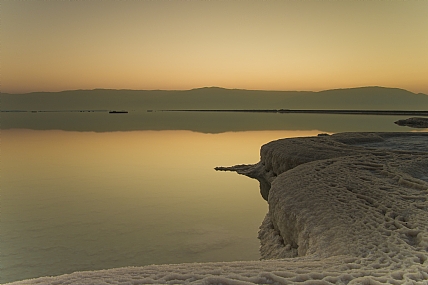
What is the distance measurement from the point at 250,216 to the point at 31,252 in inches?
245

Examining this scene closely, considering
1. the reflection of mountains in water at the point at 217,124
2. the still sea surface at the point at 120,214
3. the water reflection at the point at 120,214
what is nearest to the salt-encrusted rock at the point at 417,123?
the reflection of mountains in water at the point at 217,124

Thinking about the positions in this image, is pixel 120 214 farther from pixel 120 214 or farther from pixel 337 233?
pixel 337 233

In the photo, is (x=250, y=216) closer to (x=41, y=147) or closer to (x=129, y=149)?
(x=129, y=149)

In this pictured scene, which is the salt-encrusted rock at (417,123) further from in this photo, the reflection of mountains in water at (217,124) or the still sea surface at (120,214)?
the still sea surface at (120,214)

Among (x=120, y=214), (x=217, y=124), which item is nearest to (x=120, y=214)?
(x=120, y=214)

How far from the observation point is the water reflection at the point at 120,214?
28.2 ft

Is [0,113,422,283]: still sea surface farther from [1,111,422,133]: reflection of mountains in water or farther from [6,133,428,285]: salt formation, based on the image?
[1,111,422,133]: reflection of mountains in water

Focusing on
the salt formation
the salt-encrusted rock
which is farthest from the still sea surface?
the salt-encrusted rock

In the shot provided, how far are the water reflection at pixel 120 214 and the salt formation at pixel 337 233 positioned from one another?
5.62ft

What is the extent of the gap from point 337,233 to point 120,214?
7.60 m

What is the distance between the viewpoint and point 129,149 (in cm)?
2772

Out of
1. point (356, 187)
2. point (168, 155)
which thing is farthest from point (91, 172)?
point (356, 187)

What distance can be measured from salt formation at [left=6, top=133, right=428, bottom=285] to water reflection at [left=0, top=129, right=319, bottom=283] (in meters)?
1.71

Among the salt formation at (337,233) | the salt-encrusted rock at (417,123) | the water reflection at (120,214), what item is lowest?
the water reflection at (120,214)
